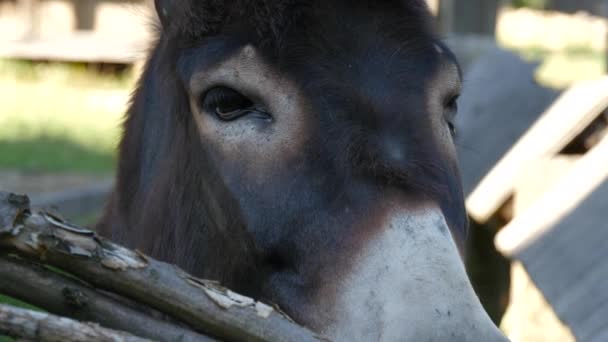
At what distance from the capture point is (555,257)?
396 centimetres

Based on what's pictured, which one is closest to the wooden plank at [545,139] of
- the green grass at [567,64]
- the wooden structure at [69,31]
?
the green grass at [567,64]

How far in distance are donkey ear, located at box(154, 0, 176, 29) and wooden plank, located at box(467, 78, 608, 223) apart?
101 inches

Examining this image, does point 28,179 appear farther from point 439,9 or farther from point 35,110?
point 439,9

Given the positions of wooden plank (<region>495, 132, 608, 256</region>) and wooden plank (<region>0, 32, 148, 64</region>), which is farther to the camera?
wooden plank (<region>0, 32, 148, 64</region>)

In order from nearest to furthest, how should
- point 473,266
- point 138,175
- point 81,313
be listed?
1. point 81,313
2. point 138,175
3. point 473,266

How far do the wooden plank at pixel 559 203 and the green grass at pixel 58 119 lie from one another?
16.5 ft

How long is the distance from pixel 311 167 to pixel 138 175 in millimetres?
945

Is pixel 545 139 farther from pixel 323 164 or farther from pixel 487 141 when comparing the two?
pixel 323 164

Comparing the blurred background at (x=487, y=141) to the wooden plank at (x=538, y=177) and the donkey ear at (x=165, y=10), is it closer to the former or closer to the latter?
the wooden plank at (x=538, y=177)

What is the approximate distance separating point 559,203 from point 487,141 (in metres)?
2.28

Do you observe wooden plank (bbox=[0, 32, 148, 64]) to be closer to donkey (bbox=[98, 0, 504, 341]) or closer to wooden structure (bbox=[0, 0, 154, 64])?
wooden structure (bbox=[0, 0, 154, 64])

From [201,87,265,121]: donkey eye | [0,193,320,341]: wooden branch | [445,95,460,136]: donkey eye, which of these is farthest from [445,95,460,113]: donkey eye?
[0,193,320,341]: wooden branch

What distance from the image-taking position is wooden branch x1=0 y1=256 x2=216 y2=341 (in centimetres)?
191

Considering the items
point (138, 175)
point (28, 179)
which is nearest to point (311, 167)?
point (138, 175)
